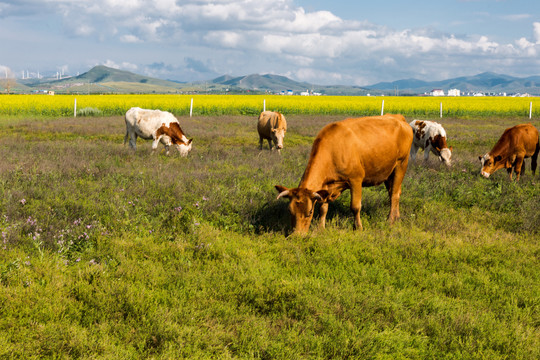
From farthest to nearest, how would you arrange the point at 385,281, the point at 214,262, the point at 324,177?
the point at 324,177, the point at 214,262, the point at 385,281

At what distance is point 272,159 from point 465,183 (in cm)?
560

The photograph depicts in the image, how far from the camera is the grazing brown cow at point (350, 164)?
6.20 meters

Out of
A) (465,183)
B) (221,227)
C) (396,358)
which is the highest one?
(465,183)

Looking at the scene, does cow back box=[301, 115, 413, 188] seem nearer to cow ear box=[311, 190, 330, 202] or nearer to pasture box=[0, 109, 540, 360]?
cow ear box=[311, 190, 330, 202]

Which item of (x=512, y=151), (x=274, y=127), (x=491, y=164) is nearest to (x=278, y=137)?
(x=274, y=127)

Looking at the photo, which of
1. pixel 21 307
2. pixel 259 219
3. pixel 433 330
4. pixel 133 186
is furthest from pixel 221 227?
pixel 433 330

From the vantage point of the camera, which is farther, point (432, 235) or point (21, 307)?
point (432, 235)

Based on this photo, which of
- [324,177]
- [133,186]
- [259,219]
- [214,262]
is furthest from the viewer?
[133,186]

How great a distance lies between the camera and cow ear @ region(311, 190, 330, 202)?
19.7 feet

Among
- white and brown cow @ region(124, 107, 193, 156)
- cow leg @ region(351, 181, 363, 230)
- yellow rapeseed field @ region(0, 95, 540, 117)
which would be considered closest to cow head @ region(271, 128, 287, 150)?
white and brown cow @ region(124, 107, 193, 156)

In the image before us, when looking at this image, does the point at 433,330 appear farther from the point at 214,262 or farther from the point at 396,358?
the point at 214,262

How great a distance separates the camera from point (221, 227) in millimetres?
6902

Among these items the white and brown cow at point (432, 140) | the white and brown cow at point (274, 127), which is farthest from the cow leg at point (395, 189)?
the white and brown cow at point (274, 127)

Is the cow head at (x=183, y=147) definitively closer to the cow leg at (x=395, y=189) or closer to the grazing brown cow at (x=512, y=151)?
the cow leg at (x=395, y=189)
